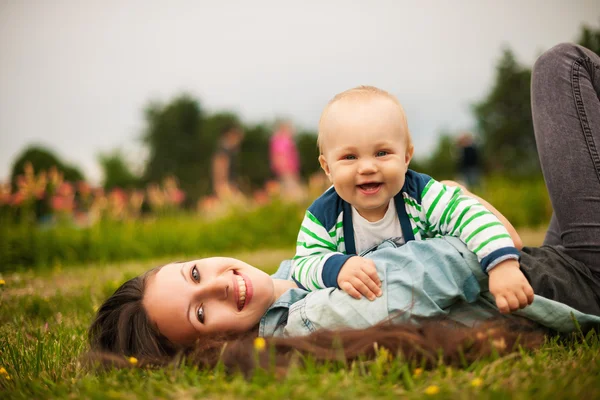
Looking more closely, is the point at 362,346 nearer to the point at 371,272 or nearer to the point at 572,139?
the point at 371,272

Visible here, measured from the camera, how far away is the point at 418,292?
1.83m

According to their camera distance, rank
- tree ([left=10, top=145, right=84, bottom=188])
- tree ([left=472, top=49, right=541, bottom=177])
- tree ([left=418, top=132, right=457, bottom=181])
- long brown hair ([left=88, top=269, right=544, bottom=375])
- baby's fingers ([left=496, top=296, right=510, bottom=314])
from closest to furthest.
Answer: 1. long brown hair ([left=88, top=269, right=544, bottom=375])
2. baby's fingers ([left=496, top=296, right=510, bottom=314])
3. tree ([left=10, top=145, right=84, bottom=188])
4. tree ([left=472, top=49, right=541, bottom=177])
5. tree ([left=418, top=132, right=457, bottom=181])

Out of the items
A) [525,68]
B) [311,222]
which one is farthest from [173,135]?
[311,222]

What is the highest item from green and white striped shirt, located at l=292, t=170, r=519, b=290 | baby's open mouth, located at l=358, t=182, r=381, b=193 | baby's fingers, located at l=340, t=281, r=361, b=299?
baby's open mouth, located at l=358, t=182, r=381, b=193

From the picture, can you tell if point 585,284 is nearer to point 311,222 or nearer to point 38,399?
point 311,222

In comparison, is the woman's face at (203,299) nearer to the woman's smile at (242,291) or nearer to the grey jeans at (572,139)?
the woman's smile at (242,291)

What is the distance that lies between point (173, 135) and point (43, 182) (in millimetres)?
37341

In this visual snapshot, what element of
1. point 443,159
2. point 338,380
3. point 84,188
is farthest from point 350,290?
point 443,159

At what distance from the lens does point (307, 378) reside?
1.43 m

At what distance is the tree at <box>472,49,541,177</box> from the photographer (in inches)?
990

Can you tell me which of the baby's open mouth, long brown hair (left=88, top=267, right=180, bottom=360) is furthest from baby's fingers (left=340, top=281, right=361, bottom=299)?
long brown hair (left=88, top=267, right=180, bottom=360)

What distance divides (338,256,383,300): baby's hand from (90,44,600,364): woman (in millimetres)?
32

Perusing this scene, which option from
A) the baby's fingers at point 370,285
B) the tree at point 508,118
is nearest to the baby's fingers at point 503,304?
the baby's fingers at point 370,285

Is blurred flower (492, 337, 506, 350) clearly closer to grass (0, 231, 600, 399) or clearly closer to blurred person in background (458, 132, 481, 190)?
grass (0, 231, 600, 399)
